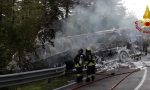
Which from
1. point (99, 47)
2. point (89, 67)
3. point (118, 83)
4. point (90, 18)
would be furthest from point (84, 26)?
point (118, 83)

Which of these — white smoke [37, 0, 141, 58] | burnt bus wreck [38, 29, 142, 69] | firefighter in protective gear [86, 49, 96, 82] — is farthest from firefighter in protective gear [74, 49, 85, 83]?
white smoke [37, 0, 141, 58]

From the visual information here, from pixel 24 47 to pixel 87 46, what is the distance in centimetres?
734

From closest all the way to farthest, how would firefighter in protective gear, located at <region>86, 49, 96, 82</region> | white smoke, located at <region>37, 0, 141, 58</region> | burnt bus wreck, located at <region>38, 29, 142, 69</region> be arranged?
firefighter in protective gear, located at <region>86, 49, 96, 82</region> < burnt bus wreck, located at <region>38, 29, 142, 69</region> < white smoke, located at <region>37, 0, 141, 58</region>

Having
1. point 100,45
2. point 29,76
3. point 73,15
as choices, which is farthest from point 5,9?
point 100,45

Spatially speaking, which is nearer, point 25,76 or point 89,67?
point 25,76

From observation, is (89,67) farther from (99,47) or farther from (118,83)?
(99,47)

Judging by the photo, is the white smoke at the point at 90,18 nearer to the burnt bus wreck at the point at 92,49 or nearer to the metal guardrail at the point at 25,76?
the burnt bus wreck at the point at 92,49

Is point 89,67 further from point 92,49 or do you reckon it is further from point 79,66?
point 92,49

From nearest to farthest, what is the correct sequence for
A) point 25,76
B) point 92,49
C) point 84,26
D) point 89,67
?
point 25,76, point 89,67, point 84,26, point 92,49

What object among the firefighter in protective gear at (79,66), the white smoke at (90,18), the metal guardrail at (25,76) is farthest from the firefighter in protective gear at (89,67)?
the white smoke at (90,18)

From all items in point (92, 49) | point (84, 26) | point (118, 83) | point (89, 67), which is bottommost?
point (118, 83)

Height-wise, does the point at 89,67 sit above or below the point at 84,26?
below

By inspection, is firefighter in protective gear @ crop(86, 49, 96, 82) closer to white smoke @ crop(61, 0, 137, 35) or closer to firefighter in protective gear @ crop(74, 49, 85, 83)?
firefighter in protective gear @ crop(74, 49, 85, 83)

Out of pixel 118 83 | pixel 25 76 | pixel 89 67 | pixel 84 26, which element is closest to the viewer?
pixel 25 76
